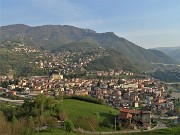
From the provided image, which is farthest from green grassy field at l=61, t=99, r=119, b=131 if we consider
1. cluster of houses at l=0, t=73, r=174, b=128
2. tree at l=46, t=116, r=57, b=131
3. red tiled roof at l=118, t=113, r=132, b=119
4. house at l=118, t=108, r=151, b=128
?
tree at l=46, t=116, r=57, b=131

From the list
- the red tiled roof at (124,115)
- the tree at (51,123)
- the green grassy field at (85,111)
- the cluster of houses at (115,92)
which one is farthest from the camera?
the cluster of houses at (115,92)

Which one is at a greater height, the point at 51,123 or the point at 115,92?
the point at 115,92

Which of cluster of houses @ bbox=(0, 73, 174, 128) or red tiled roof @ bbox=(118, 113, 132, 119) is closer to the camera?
red tiled roof @ bbox=(118, 113, 132, 119)

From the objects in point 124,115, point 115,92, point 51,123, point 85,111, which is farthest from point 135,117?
point 115,92

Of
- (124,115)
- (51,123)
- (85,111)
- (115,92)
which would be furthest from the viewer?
(115,92)

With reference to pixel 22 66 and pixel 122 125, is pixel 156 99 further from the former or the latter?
pixel 22 66

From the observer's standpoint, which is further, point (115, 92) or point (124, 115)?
point (115, 92)

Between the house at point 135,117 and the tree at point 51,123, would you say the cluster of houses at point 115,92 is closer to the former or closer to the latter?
the house at point 135,117

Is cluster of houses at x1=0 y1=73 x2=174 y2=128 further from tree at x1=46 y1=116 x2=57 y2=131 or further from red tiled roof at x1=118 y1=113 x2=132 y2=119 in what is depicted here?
tree at x1=46 y1=116 x2=57 y2=131

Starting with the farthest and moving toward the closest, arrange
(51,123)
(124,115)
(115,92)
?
(115,92) → (124,115) → (51,123)

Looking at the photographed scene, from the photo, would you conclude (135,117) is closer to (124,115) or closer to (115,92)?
(124,115)

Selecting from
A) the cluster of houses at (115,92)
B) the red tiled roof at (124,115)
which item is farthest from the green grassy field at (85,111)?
the cluster of houses at (115,92)
